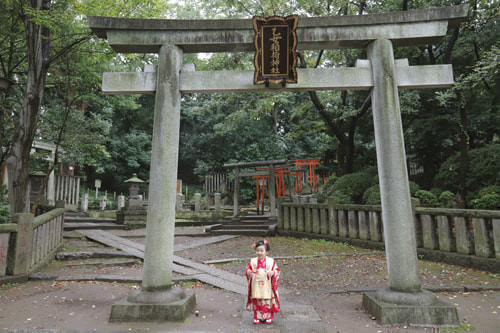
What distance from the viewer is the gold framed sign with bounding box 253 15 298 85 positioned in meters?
4.38

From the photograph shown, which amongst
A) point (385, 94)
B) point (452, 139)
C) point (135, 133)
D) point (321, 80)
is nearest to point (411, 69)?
point (385, 94)

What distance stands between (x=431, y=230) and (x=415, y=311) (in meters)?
4.00

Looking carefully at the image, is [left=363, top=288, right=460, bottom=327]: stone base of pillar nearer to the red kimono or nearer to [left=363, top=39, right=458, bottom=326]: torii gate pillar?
[left=363, top=39, right=458, bottom=326]: torii gate pillar

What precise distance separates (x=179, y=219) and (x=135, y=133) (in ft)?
39.2

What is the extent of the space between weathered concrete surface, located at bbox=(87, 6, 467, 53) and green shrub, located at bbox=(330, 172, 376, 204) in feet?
22.5

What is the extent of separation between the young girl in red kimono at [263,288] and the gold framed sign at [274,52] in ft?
8.23

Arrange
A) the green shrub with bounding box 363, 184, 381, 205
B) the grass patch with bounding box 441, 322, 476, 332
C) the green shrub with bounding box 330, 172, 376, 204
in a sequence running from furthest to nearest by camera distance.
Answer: the green shrub with bounding box 330, 172, 376, 204 < the green shrub with bounding box 363, 184, 381, 205 < the grass patch with bounding box 441, 322, 476, 332

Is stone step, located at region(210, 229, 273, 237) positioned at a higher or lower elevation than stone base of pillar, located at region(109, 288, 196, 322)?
higher

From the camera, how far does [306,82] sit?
4477mm

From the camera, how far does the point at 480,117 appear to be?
1045 centimetres

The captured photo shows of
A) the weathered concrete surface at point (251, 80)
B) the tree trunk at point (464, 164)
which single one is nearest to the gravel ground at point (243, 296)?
the weathered concrete surface at point (251, 80)

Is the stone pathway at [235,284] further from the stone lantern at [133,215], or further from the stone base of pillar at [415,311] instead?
the stone lantern at [133,215]

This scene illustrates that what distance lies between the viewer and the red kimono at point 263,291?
12.2 ft

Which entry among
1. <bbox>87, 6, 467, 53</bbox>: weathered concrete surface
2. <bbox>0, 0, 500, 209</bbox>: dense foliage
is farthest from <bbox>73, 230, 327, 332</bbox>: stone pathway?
<bbox>87, 6, 467, 53</bbox>: weathered concrete surface
